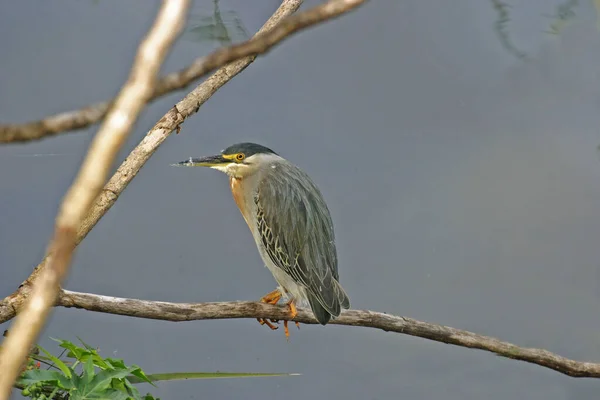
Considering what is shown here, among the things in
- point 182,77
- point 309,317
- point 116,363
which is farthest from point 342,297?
point 182,77

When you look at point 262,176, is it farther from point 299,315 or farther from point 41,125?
point 41,125

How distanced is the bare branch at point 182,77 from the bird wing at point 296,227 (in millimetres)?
1576

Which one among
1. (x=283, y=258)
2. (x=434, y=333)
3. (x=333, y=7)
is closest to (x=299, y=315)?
(x=283, y=258)

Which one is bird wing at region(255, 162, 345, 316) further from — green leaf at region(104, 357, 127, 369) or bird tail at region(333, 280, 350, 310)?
green leaf at region(104, 357, 127, 369)

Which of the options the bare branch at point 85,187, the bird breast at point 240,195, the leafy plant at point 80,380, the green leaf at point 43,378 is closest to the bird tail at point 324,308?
the bird breast at point 240,195

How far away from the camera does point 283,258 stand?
2.13 m

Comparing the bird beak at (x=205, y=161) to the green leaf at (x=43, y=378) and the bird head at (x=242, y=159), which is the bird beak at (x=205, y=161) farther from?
the green leaf at (x=43, y=378)

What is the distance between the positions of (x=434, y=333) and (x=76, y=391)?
38.7 inches

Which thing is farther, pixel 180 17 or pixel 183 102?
pixel 183 102

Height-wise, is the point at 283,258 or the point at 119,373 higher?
the point at 283,258

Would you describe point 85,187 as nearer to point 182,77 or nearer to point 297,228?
point 182,77

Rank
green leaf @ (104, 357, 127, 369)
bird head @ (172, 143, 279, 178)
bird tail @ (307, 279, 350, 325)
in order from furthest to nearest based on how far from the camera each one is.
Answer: bird head @ (172, 143, 279, 178), bird tail @ (307, 279, 350, 325), green leaf @ (104, 357, 127, 369)

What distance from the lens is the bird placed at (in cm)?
209

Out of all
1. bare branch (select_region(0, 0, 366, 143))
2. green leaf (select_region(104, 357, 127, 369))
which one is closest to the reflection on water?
green leaf (select_region(104, 357, 127, 369))
